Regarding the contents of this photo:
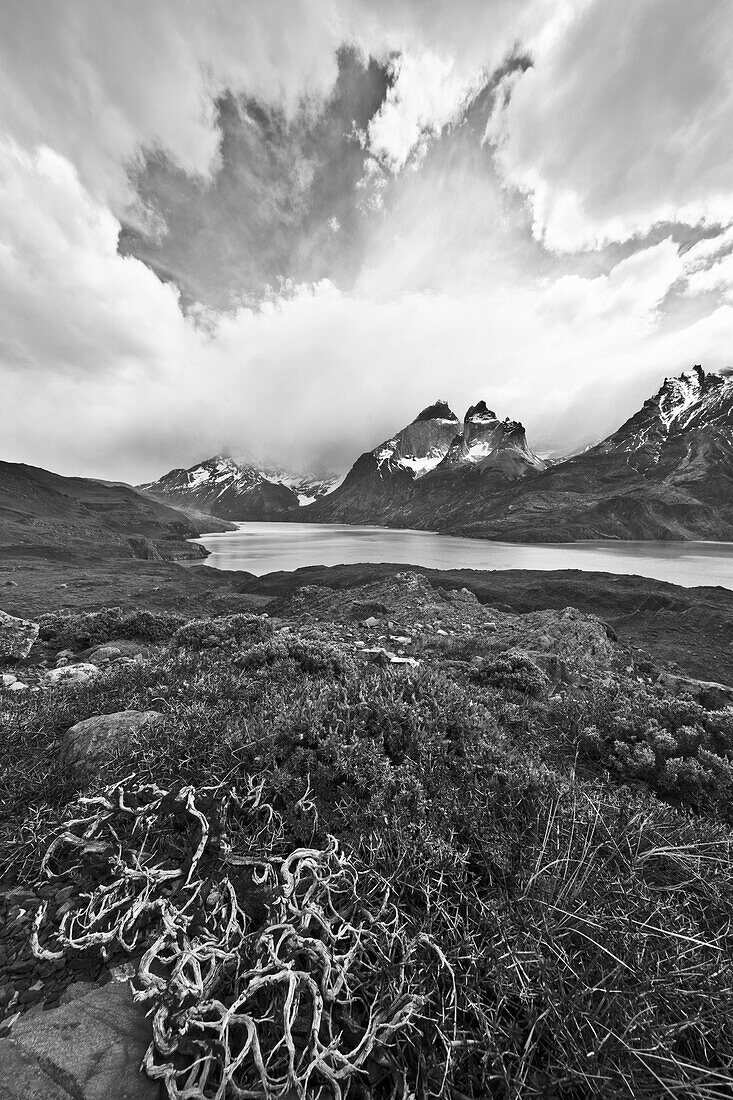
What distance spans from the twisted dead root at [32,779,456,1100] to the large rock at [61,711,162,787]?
834 millimetres

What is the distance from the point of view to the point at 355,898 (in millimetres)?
2658

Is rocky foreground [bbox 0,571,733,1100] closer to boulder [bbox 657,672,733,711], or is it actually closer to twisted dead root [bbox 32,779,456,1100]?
twisted dead root [bbox 32,779,456,1100]

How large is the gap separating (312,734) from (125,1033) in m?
2.33

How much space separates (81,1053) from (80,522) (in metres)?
142

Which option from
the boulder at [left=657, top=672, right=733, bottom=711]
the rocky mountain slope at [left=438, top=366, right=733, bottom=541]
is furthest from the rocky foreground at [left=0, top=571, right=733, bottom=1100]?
the rocky mountain slope at [left=438, top=366, right=733, bottom=541]

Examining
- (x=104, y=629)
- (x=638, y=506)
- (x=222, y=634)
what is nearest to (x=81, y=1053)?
(x=222, y=634)

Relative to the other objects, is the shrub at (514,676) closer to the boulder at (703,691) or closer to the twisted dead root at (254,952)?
the boulder at (703,691)

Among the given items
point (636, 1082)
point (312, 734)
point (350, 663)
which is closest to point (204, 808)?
point (312, 734)

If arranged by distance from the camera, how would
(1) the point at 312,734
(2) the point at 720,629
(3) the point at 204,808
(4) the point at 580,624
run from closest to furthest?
1. (3) the point at 204,808
2. (1) the point at 312,734
3. (4) the point at 580,624
4. (2) the point at 720,629

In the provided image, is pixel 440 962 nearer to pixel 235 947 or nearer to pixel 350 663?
pixel 235 947

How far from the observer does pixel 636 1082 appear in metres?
1.85

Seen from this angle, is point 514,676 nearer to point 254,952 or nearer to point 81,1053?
point 254,952

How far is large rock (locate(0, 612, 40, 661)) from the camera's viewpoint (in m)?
11.6

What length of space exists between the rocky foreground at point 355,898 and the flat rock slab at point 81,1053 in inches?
0.4
